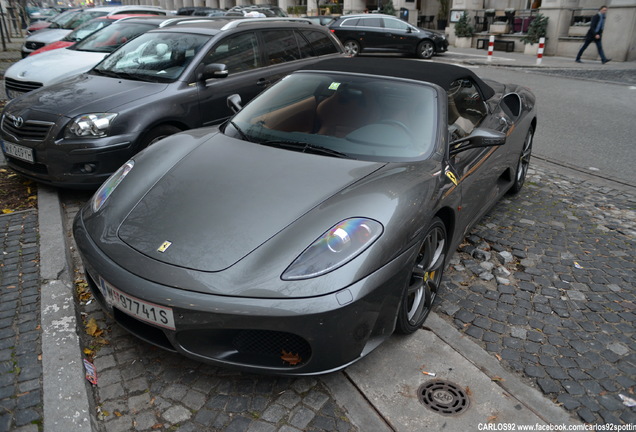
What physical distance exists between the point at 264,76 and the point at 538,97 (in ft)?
24.3

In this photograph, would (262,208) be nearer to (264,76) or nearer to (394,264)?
(394,264)

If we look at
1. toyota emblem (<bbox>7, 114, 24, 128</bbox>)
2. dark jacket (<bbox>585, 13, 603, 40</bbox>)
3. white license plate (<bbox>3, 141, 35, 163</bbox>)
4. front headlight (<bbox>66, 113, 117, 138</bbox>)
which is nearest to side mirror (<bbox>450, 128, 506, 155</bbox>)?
front headlight (<bbox>66, 113, 117, 138</bbox>)

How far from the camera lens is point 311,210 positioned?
2.57m

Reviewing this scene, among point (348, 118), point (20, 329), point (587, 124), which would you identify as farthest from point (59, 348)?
point (587, 124)

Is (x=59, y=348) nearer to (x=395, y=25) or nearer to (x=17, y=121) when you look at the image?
(x=17, y=121)

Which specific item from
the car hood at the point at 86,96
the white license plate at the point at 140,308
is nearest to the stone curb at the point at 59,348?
the white license plate at the point at 140,308

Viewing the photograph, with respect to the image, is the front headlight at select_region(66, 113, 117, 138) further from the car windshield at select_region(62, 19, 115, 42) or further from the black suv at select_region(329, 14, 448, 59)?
the black suv at select_region(329, 14, 448, 59)

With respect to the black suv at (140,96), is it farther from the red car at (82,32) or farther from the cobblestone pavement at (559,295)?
the red car at (82,32)

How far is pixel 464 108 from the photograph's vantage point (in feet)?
12.7

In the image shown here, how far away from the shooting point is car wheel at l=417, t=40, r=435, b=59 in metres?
18.3

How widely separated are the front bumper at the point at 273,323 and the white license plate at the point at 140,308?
0.02 metres

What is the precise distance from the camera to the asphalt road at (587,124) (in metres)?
6.64

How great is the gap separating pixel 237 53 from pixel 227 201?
373cm

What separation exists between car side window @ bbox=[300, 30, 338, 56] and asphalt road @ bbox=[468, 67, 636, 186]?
130 inches
